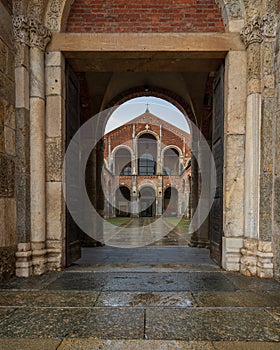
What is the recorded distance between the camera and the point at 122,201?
26.3 meters

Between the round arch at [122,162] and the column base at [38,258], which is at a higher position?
the round arch at [122,162]

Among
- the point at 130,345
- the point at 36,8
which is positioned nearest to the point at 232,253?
the point at 130,345

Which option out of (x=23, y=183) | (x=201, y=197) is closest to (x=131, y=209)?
(x=201, y=197)

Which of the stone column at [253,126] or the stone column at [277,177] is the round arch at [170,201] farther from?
the stone column at [277,177]

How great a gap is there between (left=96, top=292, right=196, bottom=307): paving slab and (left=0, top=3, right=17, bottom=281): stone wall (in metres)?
1.38

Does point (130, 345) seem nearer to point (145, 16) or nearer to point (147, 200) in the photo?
point (145, 16)

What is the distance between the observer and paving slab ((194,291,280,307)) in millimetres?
2428

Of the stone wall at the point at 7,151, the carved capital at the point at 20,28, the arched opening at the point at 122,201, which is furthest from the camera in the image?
the arched opening at the point at 122,201

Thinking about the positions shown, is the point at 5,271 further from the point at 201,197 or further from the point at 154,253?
the point at 201,197

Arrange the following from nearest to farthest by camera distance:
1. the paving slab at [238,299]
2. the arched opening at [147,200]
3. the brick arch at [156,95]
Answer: the paving slab at [238,299] < the brick arch at [156,95] < the arched opening at [147,200]

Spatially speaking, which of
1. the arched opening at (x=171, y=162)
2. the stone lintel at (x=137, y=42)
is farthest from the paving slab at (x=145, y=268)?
the arched opening at (x=171, y=162)

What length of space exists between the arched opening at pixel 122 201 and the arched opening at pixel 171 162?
4.55 m

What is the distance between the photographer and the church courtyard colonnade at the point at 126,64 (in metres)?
3.34

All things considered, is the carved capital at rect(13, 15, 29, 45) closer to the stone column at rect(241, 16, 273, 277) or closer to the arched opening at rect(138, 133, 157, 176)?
the stone column at rect(241, 16, 273, 277)
